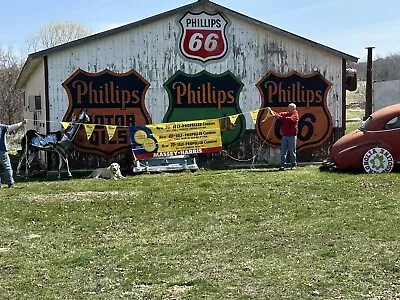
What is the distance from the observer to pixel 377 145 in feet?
47.0

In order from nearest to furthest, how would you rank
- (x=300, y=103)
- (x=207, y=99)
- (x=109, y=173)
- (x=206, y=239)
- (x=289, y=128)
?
(x=206, y=239) → (x=109, y=173) → (x=289, y=128) → (x=207, y=99) → (x=300, y=103)

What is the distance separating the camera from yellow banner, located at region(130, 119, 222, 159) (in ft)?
54.5

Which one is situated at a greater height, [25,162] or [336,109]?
[336,109]

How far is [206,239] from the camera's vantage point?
857 cm

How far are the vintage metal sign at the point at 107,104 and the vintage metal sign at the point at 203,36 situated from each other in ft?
5.60

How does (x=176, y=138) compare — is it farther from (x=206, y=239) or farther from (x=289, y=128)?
(x=206, y=239)

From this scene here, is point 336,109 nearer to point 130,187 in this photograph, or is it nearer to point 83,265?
point 130,187

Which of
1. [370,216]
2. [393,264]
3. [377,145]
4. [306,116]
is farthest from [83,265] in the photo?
[306,116]

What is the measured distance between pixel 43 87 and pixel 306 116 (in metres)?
8.00

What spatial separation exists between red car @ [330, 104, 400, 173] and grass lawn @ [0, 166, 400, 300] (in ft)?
1.98

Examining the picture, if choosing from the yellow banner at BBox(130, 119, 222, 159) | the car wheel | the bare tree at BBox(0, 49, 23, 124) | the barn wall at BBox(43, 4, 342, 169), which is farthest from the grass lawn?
Answer: the bare tree at BBox(0, 49, 23, 124)

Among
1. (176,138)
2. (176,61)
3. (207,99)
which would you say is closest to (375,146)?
(207,99)

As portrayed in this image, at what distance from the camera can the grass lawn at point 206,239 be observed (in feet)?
21.1

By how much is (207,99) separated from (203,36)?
1863 mm
